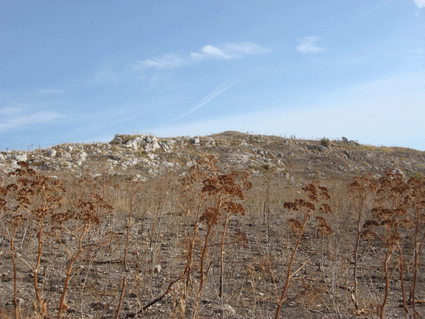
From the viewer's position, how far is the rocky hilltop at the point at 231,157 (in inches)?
812

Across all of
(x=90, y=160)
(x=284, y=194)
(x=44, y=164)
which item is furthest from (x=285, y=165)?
(x=44, y=164)

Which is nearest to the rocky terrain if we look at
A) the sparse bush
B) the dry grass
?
the dry grass

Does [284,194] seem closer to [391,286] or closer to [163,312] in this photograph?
[391,286]

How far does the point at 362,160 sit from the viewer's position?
31359mm

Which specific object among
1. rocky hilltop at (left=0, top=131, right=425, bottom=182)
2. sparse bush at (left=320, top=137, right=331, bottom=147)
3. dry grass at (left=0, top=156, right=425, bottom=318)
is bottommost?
dry grass at (left=0, top=156, right=425, bottom=318)

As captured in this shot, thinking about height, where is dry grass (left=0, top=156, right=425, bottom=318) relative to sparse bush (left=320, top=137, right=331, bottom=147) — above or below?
below

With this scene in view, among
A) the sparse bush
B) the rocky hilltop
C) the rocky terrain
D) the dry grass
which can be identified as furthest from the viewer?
the sparse bush

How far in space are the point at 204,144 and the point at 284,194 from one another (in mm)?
14860

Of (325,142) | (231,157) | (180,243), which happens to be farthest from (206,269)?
(325,142)

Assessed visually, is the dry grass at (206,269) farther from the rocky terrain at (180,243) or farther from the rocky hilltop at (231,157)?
the rocky hilltop at (231,157)

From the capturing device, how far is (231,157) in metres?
27.5

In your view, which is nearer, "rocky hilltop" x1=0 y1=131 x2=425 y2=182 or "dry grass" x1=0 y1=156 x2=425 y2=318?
"dry grass" x1=0 y1=156 x2=425 y2=318

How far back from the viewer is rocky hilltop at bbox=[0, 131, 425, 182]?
67.6ft

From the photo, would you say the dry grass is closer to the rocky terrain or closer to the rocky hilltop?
the rocky terrain
